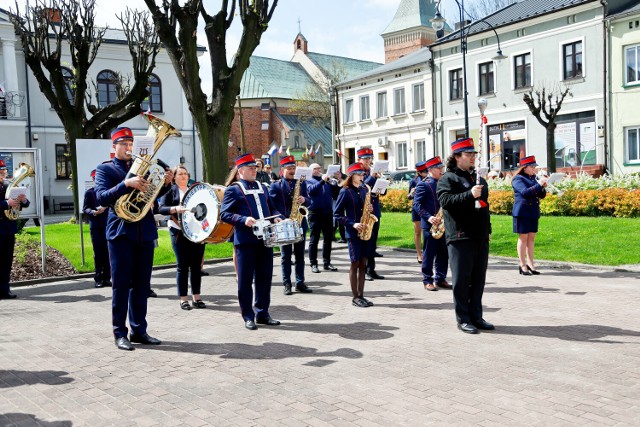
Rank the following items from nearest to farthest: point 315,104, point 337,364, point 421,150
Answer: point 337,364
point 421,150
point 315,104

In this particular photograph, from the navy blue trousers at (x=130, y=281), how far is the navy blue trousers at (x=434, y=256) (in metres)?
5.02

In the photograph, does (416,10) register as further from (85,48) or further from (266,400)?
(266,400)

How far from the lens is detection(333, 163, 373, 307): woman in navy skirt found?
9.50 metres

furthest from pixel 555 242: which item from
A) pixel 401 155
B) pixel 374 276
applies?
pixel 401 155

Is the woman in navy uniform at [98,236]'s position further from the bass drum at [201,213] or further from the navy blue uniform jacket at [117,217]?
the navy blue uniform jacket at [117,217]

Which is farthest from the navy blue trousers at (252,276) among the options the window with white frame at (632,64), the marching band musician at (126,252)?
the window with white frame at (632,64)

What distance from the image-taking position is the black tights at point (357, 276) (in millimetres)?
9578

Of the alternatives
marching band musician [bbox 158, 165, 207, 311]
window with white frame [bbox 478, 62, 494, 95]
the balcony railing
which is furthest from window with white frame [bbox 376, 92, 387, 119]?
marching band musician [bbox 158, 165, 207, 311]

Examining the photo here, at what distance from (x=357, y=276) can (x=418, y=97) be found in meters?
35.6

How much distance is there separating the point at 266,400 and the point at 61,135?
1458 inches

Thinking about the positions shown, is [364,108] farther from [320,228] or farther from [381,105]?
[320,228]

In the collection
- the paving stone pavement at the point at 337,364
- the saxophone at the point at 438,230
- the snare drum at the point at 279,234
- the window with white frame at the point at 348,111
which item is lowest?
the paving stone pavement at the point at 337,364

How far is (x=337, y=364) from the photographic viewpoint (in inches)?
261

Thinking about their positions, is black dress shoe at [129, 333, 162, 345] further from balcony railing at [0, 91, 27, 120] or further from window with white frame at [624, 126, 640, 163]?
balcony railing at [0, 91, 27, 120]
